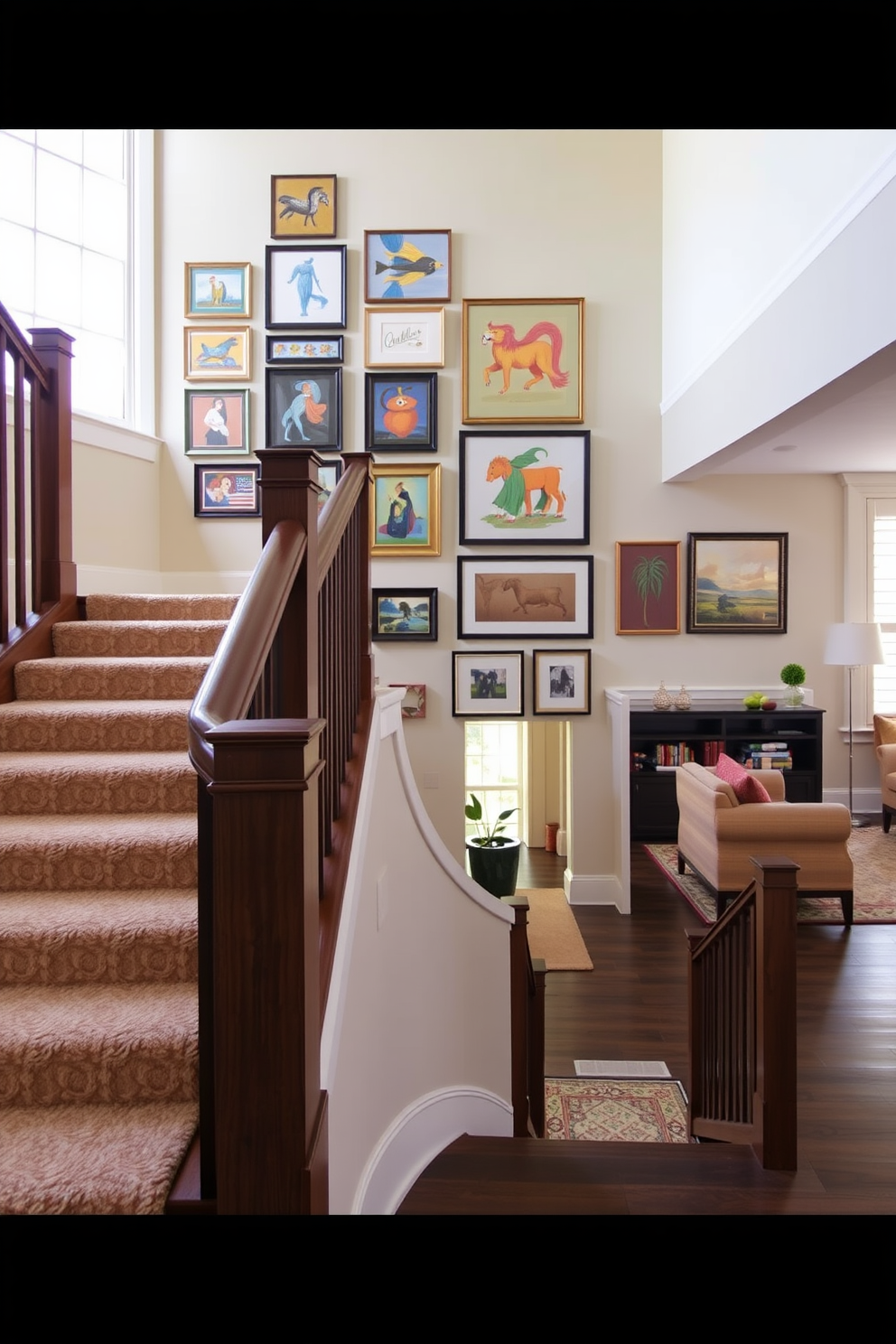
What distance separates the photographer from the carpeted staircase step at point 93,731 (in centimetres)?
282

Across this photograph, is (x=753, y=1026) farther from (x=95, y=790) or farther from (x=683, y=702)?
(x=683, y=702)

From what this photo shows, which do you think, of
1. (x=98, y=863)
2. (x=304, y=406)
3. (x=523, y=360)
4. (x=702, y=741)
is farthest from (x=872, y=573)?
(x=98, y=863)

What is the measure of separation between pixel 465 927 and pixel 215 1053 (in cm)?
247

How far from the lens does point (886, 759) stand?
721 cm

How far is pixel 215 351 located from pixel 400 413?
60.2 inches

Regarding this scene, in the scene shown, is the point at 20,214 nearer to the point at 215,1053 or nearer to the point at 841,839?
the point at 215,1053

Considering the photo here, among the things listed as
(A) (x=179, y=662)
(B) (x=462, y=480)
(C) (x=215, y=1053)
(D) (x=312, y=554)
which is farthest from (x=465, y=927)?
(B) (x=462, y=480)

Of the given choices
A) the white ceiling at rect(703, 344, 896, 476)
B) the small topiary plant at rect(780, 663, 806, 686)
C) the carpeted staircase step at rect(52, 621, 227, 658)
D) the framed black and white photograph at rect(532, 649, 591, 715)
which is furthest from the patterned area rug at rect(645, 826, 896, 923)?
the carpeted staircase step at rect(52, 621, 227, 658)

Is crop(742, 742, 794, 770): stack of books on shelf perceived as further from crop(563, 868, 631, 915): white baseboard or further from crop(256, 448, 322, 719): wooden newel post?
crop(256, 448, 322, 719): wooden newel post

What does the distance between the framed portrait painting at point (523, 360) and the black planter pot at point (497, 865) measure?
3.31m

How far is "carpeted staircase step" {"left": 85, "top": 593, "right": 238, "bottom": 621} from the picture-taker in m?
3.80

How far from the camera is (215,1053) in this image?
1178 millimetres

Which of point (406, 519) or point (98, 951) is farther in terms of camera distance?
point (406, 519)

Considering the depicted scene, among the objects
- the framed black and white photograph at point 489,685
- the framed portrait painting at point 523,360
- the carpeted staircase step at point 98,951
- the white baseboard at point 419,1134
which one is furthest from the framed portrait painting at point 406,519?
the carpeted staircase step at point 98,951
